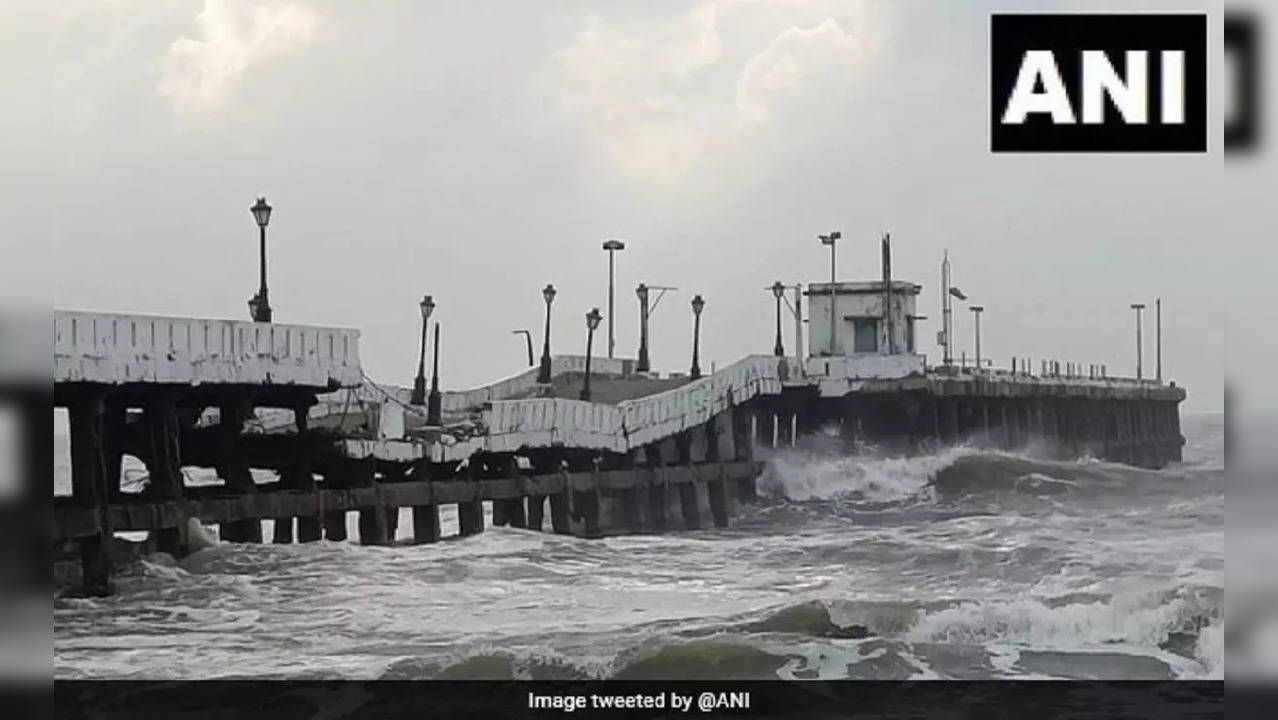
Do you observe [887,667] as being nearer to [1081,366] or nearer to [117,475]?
[1081,366]

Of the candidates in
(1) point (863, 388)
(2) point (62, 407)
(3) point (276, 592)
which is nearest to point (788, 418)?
(1) point (863, 388)

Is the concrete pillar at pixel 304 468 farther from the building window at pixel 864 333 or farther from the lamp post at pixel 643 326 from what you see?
the building window at pixel 864 333

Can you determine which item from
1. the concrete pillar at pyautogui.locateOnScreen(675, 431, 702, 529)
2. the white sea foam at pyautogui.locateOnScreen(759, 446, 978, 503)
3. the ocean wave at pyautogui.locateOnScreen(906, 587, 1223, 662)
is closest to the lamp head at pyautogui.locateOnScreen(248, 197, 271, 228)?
the concrete pillar at pyautogui.locateOnScreen(675, 431, 702, 529)

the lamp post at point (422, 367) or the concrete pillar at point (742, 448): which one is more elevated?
the lamp post at point (422, 367)

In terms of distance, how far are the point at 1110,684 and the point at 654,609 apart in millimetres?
1348

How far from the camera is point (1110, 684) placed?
6.61 meters

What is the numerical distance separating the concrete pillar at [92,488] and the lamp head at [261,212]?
0.70 meters

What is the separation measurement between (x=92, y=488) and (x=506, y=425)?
125 centimetres

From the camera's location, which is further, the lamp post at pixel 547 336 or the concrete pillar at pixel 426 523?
A: the concrete pillar at pixel 426 523

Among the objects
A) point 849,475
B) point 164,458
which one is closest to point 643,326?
point 849,475

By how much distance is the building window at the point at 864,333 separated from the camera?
6750 millimetres

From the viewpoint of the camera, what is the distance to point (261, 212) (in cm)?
670

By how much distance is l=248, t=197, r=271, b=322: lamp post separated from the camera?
6695 millimetres

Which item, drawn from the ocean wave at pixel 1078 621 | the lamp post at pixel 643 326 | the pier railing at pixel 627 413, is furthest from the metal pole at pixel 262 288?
the ocean wave at pixel 1078 621
